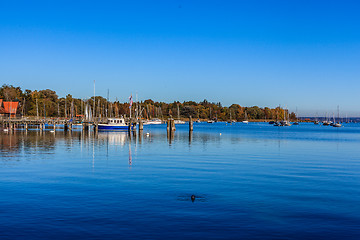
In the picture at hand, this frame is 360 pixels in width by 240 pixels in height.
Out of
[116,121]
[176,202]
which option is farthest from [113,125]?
[176,202]

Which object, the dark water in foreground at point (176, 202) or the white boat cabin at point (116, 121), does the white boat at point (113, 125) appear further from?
the dark water in foreground at point (176, 202)

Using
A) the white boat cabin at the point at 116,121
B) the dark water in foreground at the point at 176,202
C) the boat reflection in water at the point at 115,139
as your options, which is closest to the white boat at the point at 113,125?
the white boat cabin at the point at 116,121

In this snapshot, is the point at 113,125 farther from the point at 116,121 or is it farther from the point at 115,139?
the point at 115,139

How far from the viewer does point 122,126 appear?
117m

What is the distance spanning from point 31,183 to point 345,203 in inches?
824

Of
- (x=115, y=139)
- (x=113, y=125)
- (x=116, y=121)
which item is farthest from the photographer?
(x=116, y=121)

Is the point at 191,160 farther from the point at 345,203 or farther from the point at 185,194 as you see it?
the point at 345,203

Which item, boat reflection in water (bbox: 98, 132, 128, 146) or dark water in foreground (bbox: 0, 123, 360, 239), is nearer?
dark water in foreground (bbox: 0, 123, 360, 239)

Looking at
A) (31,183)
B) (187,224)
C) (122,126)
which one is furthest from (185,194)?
(122,126)

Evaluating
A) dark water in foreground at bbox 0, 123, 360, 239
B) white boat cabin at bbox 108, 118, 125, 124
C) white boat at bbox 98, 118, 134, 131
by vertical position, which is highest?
white boat cabin at bbox 108, 118, 125, 124

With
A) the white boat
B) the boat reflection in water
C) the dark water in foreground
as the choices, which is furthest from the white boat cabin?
the dark water in foreground

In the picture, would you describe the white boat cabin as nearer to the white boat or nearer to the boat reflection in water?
the white boat

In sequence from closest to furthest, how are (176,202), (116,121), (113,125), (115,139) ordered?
(176,202), (115,139), (113,125), (116,121)

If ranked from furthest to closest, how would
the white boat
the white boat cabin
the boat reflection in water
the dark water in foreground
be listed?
the white boat cabin → the white boat → the boat reflection in water → the dark water in foreground
